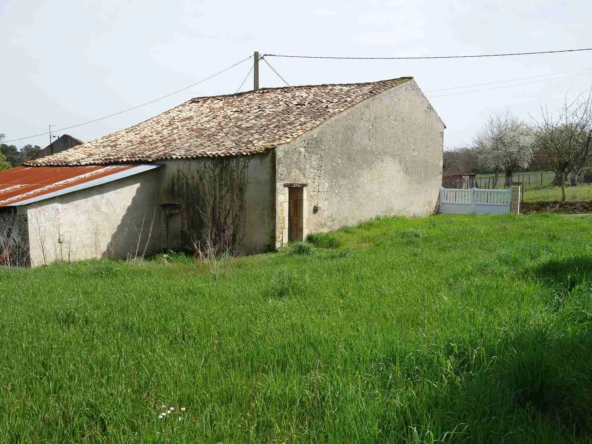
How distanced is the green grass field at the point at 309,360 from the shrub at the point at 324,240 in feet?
20.5

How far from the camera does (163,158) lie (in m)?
14.4

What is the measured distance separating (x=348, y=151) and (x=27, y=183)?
34.6 ft

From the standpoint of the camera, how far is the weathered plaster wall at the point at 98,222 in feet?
38.1

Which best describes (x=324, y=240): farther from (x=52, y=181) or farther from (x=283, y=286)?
(x=52, y=181)

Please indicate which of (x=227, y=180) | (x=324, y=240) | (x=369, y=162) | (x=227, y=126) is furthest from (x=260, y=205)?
(x=369, y=162)

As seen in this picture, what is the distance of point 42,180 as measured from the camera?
13734mm

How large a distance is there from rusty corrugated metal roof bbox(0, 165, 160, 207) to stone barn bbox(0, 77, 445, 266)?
0.06 meters

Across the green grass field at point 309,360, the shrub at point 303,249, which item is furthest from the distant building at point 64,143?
the green grass field at point 309,360

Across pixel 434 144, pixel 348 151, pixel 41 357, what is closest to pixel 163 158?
pixel 348 151

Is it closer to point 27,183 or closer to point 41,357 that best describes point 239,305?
point 41,357

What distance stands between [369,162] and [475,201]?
22.3ft

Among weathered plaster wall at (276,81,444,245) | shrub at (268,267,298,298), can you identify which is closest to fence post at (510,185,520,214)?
weathered plaster wall at (276,81,444,245)

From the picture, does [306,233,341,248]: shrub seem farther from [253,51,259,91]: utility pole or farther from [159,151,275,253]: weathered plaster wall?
[253,51,259,91]: utility pole

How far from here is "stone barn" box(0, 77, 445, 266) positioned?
488 inches
